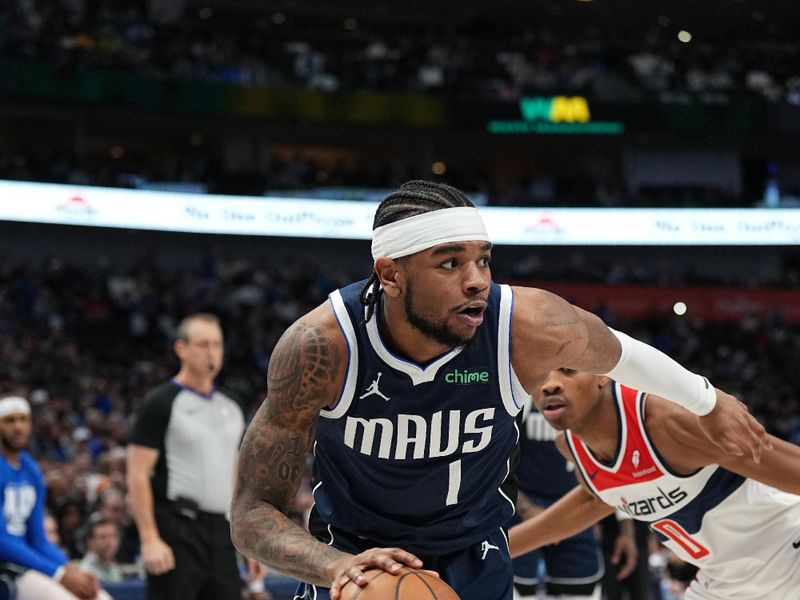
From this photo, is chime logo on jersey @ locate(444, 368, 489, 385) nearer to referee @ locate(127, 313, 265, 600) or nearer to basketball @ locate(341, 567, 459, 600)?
basketball @ locate(341, 567, 459, 600)

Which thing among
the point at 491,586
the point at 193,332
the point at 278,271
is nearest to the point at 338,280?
the point at 278,271

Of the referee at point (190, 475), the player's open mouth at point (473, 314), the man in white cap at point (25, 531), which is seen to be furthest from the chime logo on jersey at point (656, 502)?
the man in white cap at point (25, 531)

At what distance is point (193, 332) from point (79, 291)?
16.7 m

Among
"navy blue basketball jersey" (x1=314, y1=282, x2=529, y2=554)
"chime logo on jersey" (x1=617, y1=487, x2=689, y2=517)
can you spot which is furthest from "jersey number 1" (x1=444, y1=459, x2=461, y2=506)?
"chime logo on jersey" (x1=617, y1=487, x2=689, y2=517)

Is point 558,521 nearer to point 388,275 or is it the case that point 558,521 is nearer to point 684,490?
point 684,490

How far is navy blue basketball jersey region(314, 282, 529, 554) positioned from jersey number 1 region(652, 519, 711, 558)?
121 cm

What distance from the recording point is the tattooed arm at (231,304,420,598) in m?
3.12

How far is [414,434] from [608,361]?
0.71 m

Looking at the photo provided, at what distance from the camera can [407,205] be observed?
3.27 m

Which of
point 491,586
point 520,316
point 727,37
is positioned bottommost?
point 491,586

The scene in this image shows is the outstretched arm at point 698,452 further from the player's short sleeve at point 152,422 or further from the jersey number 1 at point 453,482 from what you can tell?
the player's short sleeve at point 152,422

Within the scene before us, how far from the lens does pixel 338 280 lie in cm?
2444

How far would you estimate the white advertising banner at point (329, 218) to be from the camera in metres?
22.1

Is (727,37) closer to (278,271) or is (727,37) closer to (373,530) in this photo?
(278,271)
